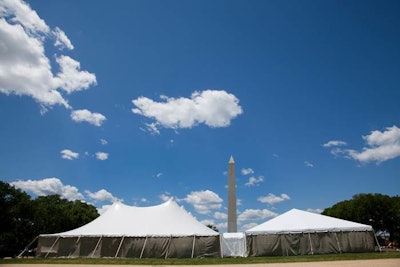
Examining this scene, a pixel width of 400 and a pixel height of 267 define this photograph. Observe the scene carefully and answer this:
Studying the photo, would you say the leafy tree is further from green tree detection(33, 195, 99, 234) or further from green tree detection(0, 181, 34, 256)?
green tree detection(0, 181, 34, 256)

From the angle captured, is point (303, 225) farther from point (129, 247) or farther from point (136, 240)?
point (129, 247)

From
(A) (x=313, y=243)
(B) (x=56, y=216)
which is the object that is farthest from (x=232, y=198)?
(B) (x=56, y=216)

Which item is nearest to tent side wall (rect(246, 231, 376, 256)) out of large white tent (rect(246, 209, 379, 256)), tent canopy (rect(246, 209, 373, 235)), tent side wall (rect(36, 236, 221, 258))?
large white tent (rect(246, 209, 379, 256))

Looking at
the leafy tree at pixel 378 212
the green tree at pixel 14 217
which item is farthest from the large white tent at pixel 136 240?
the leafy tree at pixel 378 212

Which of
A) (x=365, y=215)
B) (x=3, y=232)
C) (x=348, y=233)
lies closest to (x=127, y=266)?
(x=348, y=233)

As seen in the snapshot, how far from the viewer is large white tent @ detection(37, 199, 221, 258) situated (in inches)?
767

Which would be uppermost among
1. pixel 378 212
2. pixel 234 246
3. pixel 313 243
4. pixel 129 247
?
pixel 378 212

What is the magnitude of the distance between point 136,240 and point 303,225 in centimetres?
1011

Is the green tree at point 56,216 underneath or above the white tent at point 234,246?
above

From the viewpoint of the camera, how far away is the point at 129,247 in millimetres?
19922

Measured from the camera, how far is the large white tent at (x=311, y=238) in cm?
1948

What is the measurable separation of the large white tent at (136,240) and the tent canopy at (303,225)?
320 cm

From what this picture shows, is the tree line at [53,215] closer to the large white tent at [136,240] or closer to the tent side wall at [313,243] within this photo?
the large white tent at [136,240]

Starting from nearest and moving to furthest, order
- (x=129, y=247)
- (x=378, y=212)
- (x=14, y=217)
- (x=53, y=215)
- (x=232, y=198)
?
(x=129, y=247)
(x=232, y=198)
(x=14, y=217)
(x=53, y=215)
(x=378, y=212)
